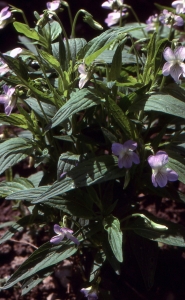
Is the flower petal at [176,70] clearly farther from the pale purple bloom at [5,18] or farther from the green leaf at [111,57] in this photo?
the pale purple bloom at [5,18]

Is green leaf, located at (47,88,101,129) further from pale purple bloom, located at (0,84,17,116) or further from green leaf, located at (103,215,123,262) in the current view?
green leaf, located at (103,215,123,262)

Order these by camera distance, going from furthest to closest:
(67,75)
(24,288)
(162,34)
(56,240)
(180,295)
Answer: (162,34) < (180,295) < (24,288) < (67,75) < (56,240)

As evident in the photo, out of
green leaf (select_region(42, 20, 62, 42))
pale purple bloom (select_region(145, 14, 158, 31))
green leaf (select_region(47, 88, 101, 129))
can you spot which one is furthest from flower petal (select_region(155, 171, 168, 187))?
pale purple bloom (select_region(145, 14, 158, 31))

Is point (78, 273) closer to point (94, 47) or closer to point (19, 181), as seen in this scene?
point (19, 181)

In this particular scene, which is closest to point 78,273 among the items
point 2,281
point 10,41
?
point 2,281

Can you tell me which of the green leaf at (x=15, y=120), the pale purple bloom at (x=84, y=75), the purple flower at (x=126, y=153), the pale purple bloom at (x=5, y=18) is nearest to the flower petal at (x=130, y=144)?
the purple flower at (x=126, y=153)
